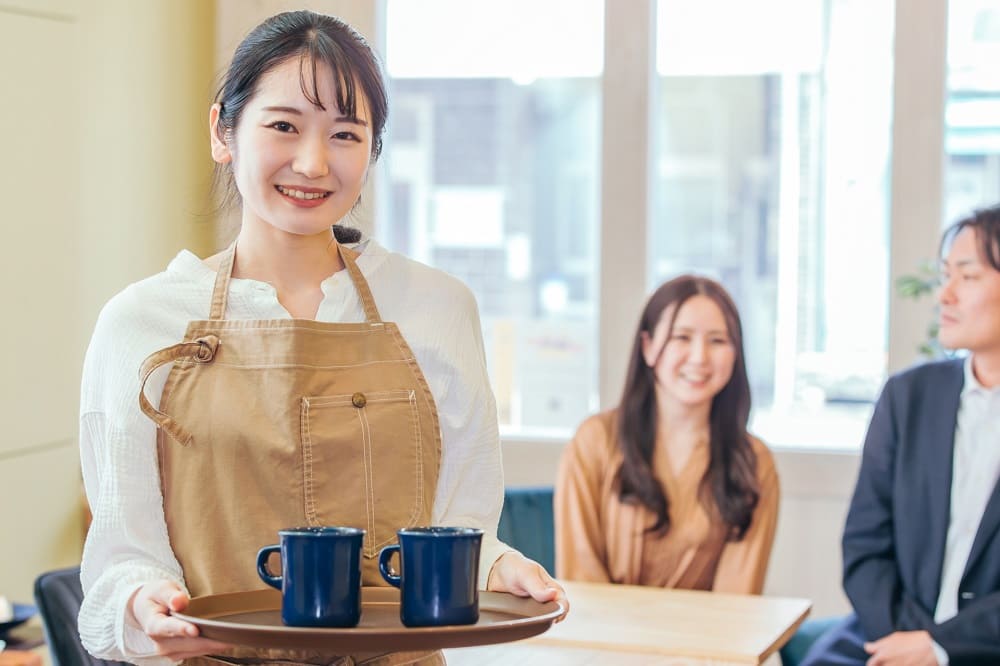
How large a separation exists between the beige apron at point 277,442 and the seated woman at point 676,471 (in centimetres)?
180

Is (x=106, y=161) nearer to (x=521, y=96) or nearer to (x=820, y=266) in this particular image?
(x=521, y=96)

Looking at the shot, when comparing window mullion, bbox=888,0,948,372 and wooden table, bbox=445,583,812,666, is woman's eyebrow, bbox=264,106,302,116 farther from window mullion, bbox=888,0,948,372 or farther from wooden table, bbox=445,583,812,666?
window mullion, bbox=888,0,948,372

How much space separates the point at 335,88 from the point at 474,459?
1.37 feet

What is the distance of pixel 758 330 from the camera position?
4160 mm

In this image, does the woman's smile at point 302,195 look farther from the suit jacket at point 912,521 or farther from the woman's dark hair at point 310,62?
the suit jacket at point 912,521

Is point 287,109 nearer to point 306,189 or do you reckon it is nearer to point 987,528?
point 306,189

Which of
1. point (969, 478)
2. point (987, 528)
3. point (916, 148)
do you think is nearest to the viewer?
point (987, 528)

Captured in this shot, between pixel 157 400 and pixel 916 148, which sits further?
pixel 916 148

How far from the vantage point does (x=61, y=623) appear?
2004 mm

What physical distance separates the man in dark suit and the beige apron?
1846 millimetres

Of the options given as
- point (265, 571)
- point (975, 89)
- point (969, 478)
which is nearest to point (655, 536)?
point (969, 478)

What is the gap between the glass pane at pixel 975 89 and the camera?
3865 millimetres

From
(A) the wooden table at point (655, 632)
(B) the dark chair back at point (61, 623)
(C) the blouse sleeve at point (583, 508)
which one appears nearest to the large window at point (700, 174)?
(C) the blouse sleeve at point (583, 508)

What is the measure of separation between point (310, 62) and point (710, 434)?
2067mm
